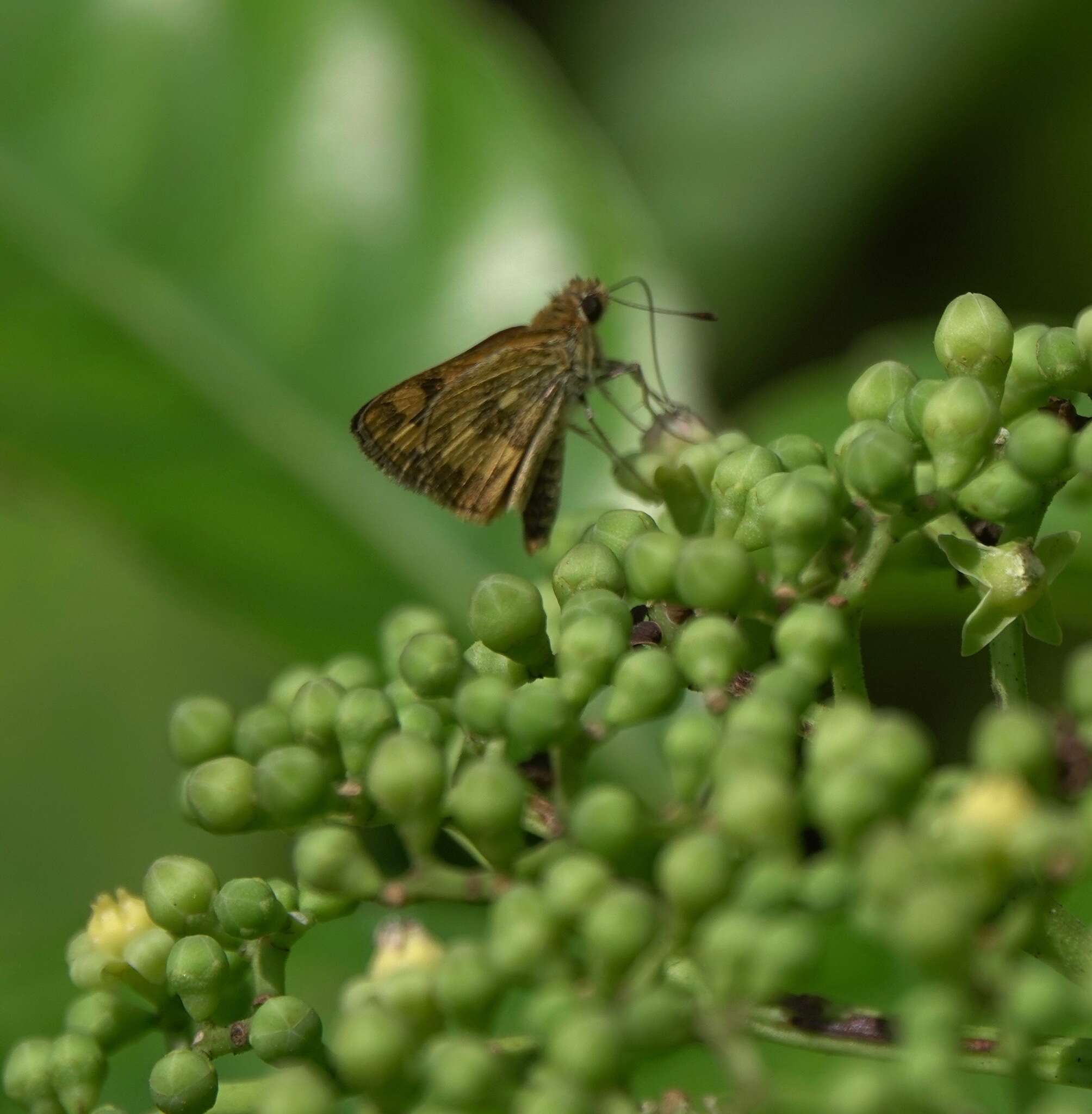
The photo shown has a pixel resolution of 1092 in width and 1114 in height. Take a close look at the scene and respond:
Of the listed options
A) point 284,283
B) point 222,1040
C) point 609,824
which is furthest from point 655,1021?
point 284,283

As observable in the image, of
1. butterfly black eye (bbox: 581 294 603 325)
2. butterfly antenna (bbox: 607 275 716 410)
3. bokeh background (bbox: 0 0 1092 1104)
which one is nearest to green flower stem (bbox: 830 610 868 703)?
bokeh background (bbox: 0 0 1092 1104)

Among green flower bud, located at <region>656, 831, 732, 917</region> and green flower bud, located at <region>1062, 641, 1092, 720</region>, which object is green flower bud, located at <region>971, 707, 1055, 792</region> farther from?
green flower bud, located at <region>656, 831, 732, 917</region>

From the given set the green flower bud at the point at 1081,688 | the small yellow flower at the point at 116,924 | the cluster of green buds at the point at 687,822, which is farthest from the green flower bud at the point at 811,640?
the small yellow flower at the point at 116,924

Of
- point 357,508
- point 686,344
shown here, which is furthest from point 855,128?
point 357,508

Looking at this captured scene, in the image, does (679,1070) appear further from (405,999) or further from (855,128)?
(855,128)

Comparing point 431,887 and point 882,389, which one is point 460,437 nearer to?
point 882,389

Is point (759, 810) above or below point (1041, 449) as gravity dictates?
below

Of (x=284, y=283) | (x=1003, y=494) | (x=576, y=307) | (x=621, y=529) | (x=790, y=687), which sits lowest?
(x=790, y=687)
